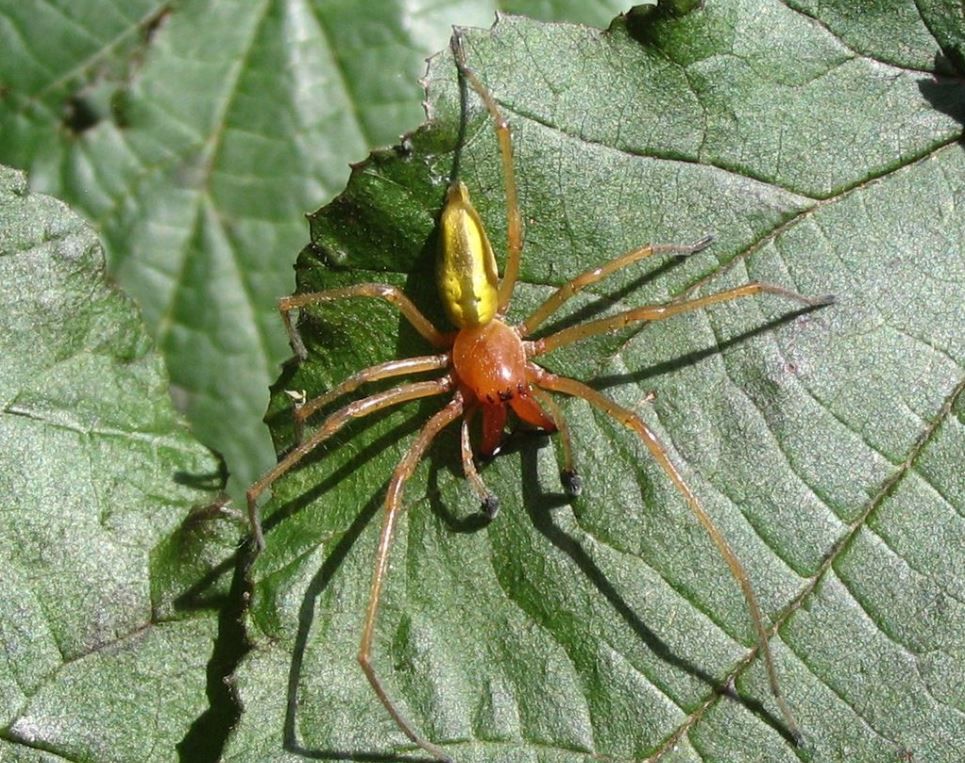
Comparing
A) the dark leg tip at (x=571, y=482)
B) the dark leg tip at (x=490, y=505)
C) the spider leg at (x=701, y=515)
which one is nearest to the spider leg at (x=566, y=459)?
the dark leg tip at (x=571, y=482)

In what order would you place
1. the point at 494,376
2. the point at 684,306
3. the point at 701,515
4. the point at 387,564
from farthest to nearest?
the point at 494,376, the point at 387,564, the point at 684,306, the point at 701,515

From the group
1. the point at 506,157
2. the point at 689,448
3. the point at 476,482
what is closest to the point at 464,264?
the point at 506,157

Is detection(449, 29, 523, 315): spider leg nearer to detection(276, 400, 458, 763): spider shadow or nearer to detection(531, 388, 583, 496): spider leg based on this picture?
detection(531, 388, 583, 496): spider leg

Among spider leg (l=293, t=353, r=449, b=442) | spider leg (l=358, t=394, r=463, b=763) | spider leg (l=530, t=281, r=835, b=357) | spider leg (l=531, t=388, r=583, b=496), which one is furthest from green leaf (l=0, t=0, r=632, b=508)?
spider leg (l=531, t=388, r=583, b=496)

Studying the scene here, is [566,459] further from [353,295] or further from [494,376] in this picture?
[353,295]

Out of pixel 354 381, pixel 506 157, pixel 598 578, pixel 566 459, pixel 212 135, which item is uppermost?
pixel 506 157

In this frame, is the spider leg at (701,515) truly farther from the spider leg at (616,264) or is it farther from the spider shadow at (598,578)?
the spider leg at (616,264)

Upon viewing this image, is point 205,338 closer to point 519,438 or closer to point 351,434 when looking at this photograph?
point 351,434

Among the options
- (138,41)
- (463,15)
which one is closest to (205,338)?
(138,41)
